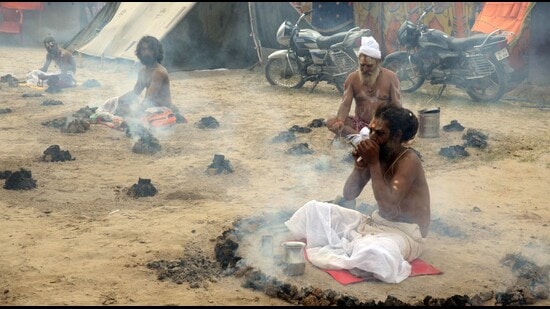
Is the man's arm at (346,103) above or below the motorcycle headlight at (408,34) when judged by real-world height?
below

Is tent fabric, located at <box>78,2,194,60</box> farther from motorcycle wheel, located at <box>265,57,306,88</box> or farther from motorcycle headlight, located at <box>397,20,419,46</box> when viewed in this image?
motorcycle headlight, located at <box>397,20,419,46</box>

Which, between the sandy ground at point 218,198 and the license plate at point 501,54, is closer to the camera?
the sandy ground at point 218,198

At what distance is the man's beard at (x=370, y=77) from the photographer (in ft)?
24.6

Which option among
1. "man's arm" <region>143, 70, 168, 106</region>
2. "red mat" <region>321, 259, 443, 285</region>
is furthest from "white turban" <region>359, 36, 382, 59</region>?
"man's arm" <region>143, 70, 168, 106</region>

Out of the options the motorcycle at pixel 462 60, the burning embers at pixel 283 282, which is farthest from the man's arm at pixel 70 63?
the burning embers at pixel 283 282

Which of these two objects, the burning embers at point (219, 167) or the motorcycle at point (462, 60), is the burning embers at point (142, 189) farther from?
the motorcycle at point (462, 60)

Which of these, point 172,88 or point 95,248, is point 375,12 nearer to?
point 172,88

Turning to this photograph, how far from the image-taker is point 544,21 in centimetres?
1234

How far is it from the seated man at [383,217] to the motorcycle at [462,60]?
670cm

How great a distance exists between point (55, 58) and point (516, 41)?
837cm

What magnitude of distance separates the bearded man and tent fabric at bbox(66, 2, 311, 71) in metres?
7.93

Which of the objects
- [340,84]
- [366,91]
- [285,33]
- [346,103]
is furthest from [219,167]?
[285,33]

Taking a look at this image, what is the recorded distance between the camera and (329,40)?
1239 centimetres

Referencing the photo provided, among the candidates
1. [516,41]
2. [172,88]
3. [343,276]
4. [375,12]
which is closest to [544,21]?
[516,41]
